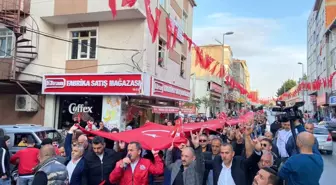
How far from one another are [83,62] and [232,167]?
12919 mm

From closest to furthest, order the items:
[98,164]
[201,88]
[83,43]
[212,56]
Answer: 1. [98,164]
2. [83,43]
3. [201,88]
4. [212,56]

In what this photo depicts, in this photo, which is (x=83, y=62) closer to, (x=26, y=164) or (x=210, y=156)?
(x=26, y=164)

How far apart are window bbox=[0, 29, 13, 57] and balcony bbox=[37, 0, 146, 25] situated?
2.01m

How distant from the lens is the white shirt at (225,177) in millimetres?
4137

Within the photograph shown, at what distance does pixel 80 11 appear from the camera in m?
14.7

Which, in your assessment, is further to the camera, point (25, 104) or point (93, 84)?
point (25, 104)

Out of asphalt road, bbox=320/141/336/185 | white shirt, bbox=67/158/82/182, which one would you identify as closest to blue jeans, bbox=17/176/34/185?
white shirt, bbox=67/158/82/182

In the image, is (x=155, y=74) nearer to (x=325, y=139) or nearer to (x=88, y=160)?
(x=325, y=139)

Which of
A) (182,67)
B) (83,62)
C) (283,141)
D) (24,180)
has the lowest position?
(24,180)

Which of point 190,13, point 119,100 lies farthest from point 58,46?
point 190,13

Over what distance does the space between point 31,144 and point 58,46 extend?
34.5 feet

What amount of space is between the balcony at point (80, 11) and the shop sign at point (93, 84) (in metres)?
2.98

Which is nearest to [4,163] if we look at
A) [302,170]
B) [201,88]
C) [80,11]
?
[302,170]

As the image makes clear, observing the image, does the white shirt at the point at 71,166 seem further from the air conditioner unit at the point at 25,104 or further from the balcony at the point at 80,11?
the air conditioner unit at the point at 25,104
